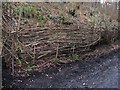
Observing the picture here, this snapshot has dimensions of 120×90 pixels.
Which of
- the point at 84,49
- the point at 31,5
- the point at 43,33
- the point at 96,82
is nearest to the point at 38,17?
the point at 31,5

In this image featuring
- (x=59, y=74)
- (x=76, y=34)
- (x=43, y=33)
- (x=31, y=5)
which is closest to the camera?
(x=59, y=74)

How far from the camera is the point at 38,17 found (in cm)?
780

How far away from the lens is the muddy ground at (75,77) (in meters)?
5.53

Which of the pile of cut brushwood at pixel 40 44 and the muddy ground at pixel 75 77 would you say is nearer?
the muddy ground at pixel 75 77

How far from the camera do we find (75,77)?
6098mm

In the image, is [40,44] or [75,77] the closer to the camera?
[75,77]

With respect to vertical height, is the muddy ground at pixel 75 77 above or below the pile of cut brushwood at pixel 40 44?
below

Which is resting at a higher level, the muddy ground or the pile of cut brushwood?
the pile of cut brushwood

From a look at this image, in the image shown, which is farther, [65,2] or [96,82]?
[65,2]

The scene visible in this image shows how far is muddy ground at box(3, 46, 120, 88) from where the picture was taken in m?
5.53

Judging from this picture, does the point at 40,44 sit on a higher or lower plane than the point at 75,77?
higher

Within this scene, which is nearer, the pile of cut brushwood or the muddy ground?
the muddy ground

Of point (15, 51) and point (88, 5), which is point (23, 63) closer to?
point (15, 51)

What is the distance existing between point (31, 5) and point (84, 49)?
2.15m
